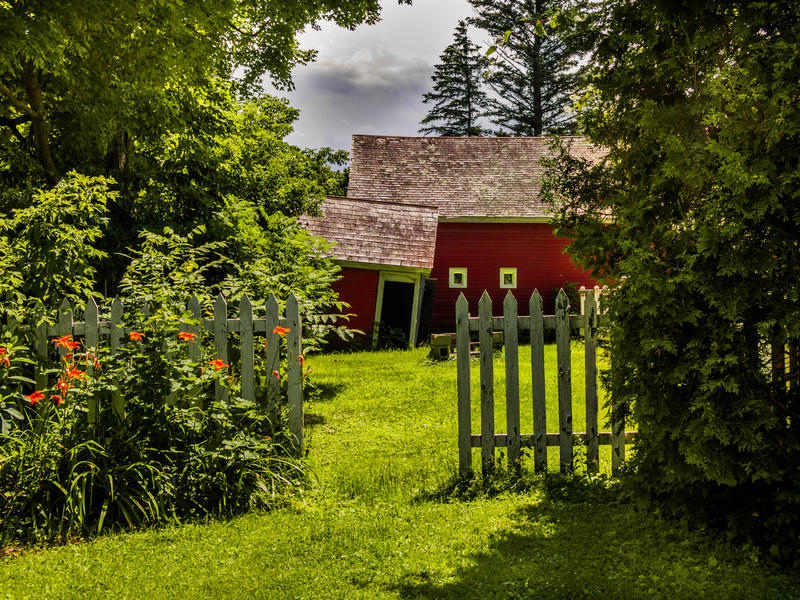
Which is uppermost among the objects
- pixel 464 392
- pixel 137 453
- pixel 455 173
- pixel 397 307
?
pixel 455 173

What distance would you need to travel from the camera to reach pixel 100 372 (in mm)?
5227

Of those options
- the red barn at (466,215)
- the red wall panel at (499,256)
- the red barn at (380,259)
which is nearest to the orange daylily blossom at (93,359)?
the red barn at (380,259)

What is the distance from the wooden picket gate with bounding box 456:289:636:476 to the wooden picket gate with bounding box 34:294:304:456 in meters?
1.41

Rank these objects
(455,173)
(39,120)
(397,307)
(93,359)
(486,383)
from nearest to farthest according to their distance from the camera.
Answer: (93,359) < (486,383) < (39,120) < (397,307) < (455,173)

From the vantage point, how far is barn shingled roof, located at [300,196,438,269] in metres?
17.3

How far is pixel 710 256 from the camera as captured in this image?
389 cm

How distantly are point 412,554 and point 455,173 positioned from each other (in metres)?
20.9

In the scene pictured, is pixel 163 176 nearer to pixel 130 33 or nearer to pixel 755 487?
pixel 130 33

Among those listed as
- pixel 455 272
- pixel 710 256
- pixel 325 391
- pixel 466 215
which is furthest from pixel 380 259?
pixel 710 256

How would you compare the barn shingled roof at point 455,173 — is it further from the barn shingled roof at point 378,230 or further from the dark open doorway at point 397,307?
the dark open doorway at point 397,307

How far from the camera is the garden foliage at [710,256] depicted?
363 cm

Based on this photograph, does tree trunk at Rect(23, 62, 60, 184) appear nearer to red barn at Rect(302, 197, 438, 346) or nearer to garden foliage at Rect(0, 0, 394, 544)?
garden foliage at Rect(0, 0, 394, 544)

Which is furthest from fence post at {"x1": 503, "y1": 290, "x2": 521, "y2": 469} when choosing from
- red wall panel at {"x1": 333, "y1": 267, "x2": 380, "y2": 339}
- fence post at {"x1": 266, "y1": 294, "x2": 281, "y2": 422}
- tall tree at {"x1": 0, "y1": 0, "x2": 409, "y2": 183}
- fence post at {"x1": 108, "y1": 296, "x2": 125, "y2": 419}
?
red wall panel at {"x1": 333, "y1": 267, "x2": 380, "y2": 339}

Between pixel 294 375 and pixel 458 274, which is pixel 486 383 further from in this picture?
pixel 458 274
